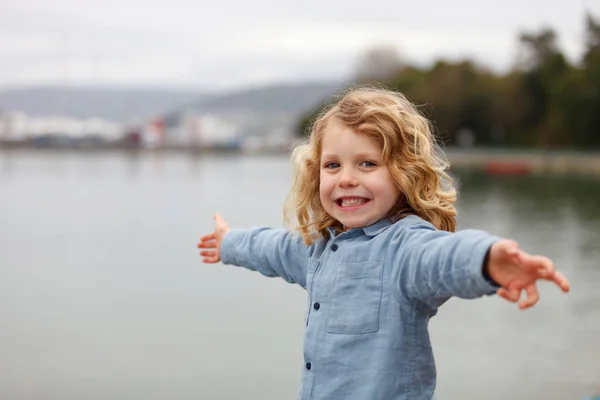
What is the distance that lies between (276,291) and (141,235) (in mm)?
8547

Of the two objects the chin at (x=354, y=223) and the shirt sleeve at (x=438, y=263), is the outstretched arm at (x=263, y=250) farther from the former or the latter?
the shirt sleeve at (x=438, y=263)

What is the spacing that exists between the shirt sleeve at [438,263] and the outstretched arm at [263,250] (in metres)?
0.40

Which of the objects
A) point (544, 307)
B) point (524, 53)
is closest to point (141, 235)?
point (544, 307)

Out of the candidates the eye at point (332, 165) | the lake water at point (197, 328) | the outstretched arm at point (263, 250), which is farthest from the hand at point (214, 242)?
the lake water at point (197, 328)

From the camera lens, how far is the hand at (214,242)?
2492 millimetres

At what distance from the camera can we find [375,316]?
6.32 ft

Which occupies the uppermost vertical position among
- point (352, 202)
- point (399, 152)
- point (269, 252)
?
point (399, 152)

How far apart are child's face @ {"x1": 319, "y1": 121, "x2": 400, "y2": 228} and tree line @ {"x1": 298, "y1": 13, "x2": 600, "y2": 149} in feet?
159

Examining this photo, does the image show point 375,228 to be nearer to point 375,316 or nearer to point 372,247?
point 372,247

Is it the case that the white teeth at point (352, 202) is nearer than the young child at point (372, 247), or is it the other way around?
the young child at point (372, 247)

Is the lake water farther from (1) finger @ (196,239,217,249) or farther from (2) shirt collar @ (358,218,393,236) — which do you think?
(2) shirt collar @ (358,218,393,236)

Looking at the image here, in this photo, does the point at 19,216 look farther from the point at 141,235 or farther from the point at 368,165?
the point at 368,165

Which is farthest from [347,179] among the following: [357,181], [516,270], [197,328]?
[197,328]

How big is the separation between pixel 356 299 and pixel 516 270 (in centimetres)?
46
